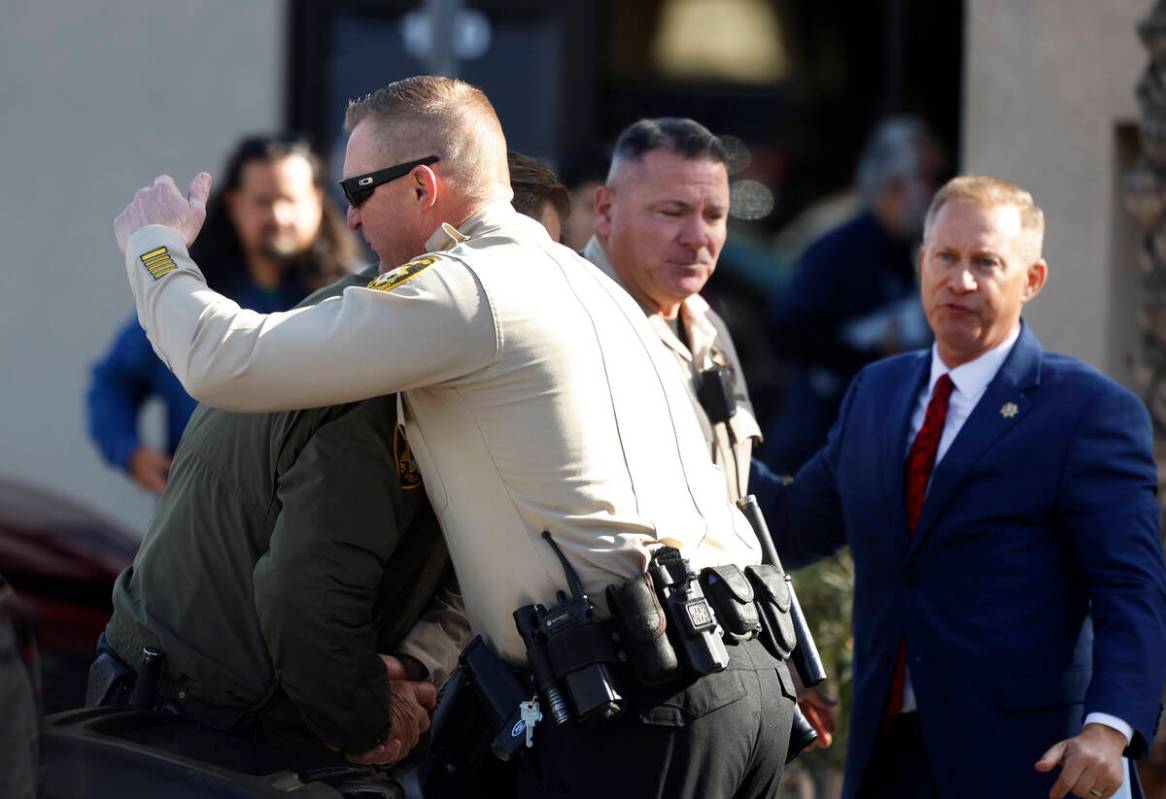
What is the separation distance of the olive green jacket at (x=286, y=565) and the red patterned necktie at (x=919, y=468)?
1102 mm

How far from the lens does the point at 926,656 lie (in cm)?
377

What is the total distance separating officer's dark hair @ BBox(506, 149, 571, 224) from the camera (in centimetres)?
364

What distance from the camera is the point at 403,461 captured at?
3.17m

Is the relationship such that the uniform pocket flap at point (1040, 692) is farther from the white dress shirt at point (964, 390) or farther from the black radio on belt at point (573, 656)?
the black radio on belt at point (573, 656)

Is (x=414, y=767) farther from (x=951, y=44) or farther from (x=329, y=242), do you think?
(x=951, y=44)

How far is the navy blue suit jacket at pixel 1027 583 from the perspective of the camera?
11.8 feet

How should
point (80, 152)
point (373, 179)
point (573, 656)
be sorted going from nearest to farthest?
point (573, 656), point (373, 179), point (80, 152)

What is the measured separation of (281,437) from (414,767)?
2.31 feet

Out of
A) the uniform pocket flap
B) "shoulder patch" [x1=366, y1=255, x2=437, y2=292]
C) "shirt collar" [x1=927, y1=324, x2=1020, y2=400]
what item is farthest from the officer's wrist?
"shirt collar" [x1=927, y1=324, x2=1020, y2=400]

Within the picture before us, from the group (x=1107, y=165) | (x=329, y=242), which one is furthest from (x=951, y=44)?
(x=329, y=242)

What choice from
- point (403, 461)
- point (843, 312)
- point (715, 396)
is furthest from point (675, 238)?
point (843, 312)

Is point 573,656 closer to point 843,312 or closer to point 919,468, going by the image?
point 919,468

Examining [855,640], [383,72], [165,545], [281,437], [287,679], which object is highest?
[383,72]

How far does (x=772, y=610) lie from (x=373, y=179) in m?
1.03
